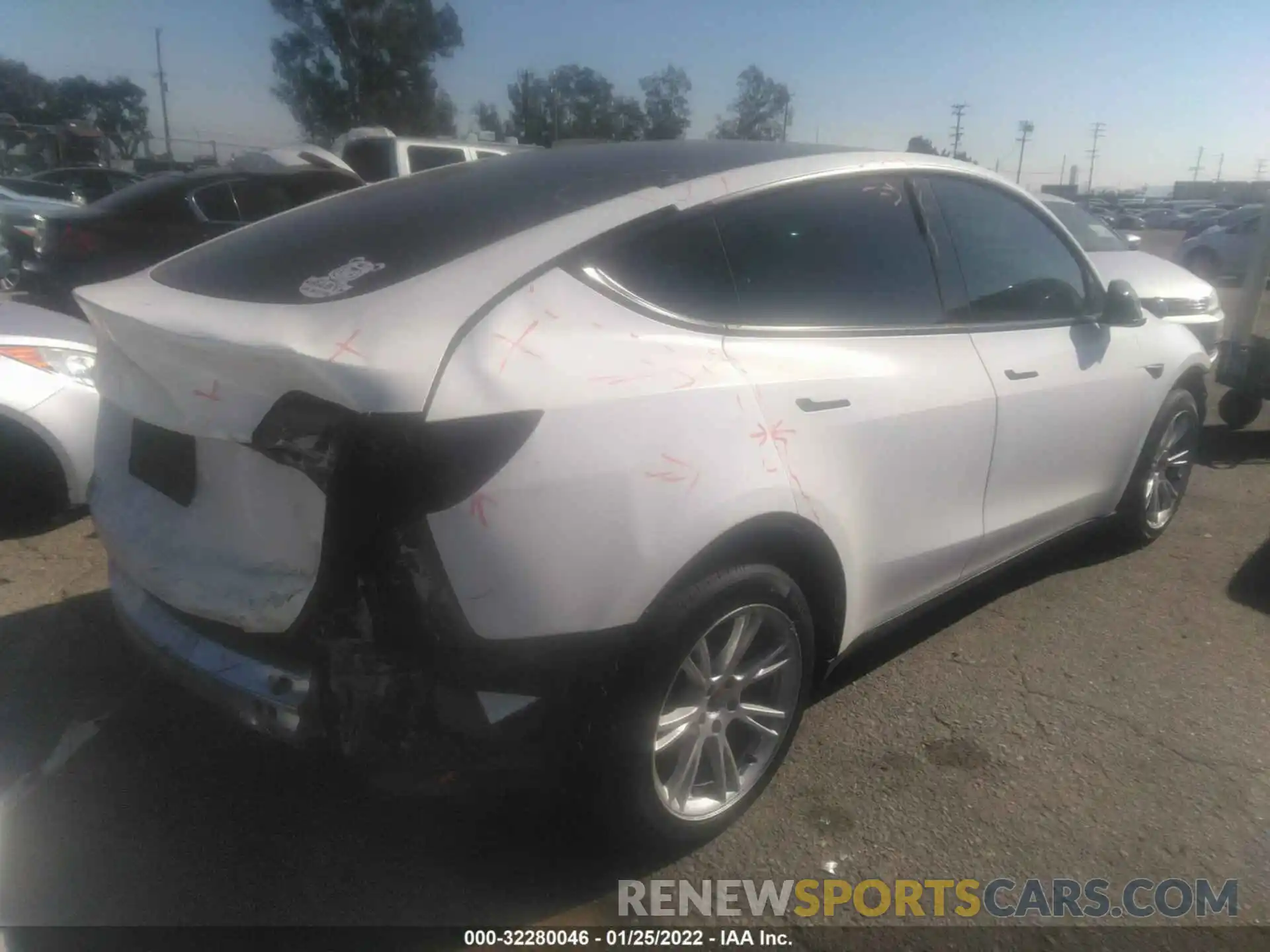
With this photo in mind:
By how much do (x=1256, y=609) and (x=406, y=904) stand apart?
3.58 m

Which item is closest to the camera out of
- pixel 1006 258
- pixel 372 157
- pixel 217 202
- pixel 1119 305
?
pixel 1006 258

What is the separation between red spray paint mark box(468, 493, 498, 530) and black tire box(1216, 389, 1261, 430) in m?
6.79

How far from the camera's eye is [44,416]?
3916mm

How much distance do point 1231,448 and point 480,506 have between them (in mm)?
6456

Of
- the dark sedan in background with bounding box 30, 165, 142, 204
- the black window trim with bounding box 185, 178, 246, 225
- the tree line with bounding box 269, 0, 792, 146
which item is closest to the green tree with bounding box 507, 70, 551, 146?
the tree line with bounding box 269, 0, 792, 146

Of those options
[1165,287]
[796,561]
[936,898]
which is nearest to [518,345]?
[796,561]

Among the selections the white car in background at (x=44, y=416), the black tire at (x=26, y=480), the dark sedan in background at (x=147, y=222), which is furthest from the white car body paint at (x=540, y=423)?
the dark sedan in background at (x=147, y=222)

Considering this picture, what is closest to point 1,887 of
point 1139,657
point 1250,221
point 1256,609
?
point 1139,657

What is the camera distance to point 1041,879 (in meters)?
2.39

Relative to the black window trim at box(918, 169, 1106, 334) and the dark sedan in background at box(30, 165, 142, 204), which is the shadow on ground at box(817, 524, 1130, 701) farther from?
the dark sedan in background at box(30, 165, 142, 204)

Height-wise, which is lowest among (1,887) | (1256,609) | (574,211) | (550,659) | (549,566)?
(1256,609)

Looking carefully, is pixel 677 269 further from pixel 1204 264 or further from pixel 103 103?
pixel 103 103

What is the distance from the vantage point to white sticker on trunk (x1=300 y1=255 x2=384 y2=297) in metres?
2.06

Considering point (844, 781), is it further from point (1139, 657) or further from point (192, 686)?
point (192, 686)
